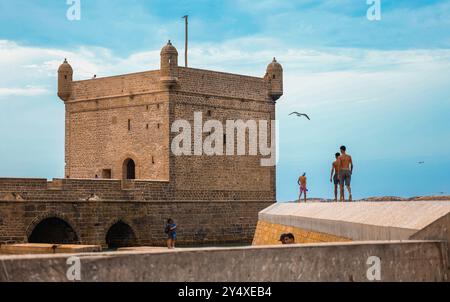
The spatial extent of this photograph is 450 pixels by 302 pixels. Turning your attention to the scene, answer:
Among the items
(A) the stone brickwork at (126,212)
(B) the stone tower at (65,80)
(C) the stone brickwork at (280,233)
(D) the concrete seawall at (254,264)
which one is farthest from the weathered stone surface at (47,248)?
(B) the stone tower at (65,80)

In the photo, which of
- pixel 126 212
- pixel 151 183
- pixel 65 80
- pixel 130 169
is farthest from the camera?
pixel 65 80

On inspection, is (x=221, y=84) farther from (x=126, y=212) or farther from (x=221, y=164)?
(x=126, y=212)

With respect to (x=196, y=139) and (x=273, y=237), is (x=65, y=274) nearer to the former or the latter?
(x=273, y=237)

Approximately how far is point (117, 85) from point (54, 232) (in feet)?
29.1

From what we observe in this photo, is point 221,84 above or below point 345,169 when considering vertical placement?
above

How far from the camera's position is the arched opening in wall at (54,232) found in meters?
30.4

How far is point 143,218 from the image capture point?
33.3 meters

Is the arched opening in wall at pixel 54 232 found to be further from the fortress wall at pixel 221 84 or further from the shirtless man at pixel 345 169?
the shirtless man at pixel 345 169

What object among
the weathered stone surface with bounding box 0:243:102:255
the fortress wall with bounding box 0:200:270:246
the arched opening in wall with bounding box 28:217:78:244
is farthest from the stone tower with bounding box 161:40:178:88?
the weathered stone surface with bounding box 0:243:102:255

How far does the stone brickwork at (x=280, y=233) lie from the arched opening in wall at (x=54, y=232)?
13915 mm

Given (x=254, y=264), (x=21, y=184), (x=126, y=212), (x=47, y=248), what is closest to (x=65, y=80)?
(x=126, y=212)

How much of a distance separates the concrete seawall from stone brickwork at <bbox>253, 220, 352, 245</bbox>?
2758mm

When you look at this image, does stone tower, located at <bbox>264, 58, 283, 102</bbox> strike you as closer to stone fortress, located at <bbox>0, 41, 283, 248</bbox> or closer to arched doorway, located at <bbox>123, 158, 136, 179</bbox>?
stone fortress, located at <bbox>0, 41, 283, 248</bbox>

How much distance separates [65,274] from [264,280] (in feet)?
6.51
